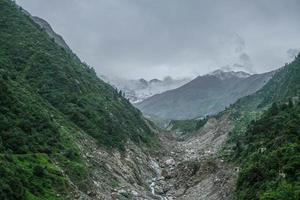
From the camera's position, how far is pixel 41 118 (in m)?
75.0

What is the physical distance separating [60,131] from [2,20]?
58.9 meters

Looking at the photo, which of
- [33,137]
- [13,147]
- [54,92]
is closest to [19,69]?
[54,92]

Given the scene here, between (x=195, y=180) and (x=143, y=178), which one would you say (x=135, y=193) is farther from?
(x=143, y=178)

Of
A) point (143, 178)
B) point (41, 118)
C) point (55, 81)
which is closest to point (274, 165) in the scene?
point (143, 178)

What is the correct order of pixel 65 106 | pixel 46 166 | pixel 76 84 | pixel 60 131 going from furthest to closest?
1. pixel 76 84
2. pixel 65 106
3. pixel 60 131
4. pixel 46 166

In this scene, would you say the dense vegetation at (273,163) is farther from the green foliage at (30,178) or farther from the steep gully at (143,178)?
the green foliage at (30,178)

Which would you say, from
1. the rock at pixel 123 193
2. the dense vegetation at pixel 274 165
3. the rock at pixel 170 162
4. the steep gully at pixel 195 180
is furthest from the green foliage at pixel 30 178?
the rock at pixel 170 162

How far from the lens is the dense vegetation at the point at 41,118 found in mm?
54375

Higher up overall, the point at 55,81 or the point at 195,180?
the point at 55,81

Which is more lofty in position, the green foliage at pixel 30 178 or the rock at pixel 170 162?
the green foliage at pixel 30 178

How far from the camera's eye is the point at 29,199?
47781 millimetres

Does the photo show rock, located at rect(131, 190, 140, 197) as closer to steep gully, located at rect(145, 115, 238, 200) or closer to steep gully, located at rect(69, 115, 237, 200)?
steep gully, located at rect(69, 115, 237, 200)

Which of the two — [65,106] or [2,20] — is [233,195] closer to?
[65,106]

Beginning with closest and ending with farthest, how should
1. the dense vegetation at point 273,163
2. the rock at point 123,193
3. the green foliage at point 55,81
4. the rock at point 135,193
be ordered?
1. the dense vegetation at point 273,163
2. the rock at point 123,193
3. the rock at point 135,193
4. the green foliage at point 55,81
